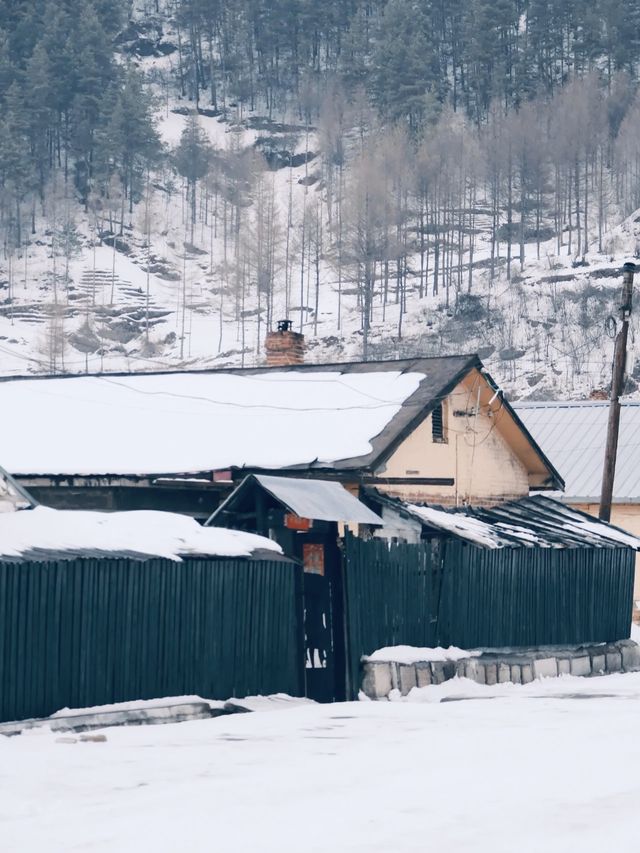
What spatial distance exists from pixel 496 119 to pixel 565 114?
11.7m

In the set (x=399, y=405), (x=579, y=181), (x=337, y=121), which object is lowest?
(x=399, y=405)

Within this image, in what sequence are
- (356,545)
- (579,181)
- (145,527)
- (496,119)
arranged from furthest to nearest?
(496,119), (579,181), (356,545), (145,527)

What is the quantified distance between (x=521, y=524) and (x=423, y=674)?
5920mm

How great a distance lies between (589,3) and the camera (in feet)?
459

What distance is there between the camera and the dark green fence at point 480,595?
20.6m

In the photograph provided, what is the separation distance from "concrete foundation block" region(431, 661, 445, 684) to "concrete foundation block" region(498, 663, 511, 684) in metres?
1.93

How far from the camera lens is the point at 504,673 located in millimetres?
23344

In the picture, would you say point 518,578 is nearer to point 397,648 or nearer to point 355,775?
point 397,648

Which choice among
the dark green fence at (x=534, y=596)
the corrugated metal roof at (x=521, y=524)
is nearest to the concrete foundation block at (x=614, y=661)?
the dark green fence at (x=534, y=596)

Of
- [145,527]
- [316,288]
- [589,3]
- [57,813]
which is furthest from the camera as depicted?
[589,3]

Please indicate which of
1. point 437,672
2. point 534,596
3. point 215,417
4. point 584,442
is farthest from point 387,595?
point 584,442

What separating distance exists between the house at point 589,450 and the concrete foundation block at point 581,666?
10.9 metres

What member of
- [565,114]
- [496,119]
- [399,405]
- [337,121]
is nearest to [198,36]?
[337,121]

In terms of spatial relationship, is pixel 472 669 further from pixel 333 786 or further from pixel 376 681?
pixel 333 786
